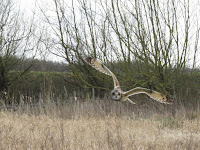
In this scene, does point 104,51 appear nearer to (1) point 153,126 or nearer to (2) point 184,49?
(2) point 184,49

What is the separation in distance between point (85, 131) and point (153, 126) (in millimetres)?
1568

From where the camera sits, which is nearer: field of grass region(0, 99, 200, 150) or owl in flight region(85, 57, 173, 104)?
owl in flight region(85, 57, 173, 104)

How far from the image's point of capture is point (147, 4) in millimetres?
6473

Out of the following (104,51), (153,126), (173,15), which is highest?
(173,15)

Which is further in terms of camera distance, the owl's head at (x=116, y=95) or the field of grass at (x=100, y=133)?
the field of grass at (x=100, y=133)

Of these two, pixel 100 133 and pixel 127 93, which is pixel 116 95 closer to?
pixel 127 93

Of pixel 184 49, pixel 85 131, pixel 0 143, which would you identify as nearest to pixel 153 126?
pixel 85 131

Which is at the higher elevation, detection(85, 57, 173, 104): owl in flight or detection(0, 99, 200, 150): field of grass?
detection(85, 57, 173, 104): owl in flight

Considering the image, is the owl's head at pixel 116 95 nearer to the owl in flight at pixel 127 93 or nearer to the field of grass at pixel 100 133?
the owl in flight at pixel 127 93

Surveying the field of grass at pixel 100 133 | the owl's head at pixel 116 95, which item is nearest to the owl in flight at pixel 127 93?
the owl's head at pixel 116 95

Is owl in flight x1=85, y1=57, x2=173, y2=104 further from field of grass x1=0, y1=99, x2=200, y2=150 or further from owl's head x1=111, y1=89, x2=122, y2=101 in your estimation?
field of grass x1=0, y1=99, x2=200, y2=150

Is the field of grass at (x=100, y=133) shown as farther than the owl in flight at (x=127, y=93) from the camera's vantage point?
Yes

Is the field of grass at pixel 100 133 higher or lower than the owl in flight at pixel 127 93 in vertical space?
lower

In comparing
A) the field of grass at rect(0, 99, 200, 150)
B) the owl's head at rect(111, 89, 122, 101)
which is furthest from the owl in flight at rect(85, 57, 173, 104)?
the field of grass at rect(0, 99, 200, 150)
